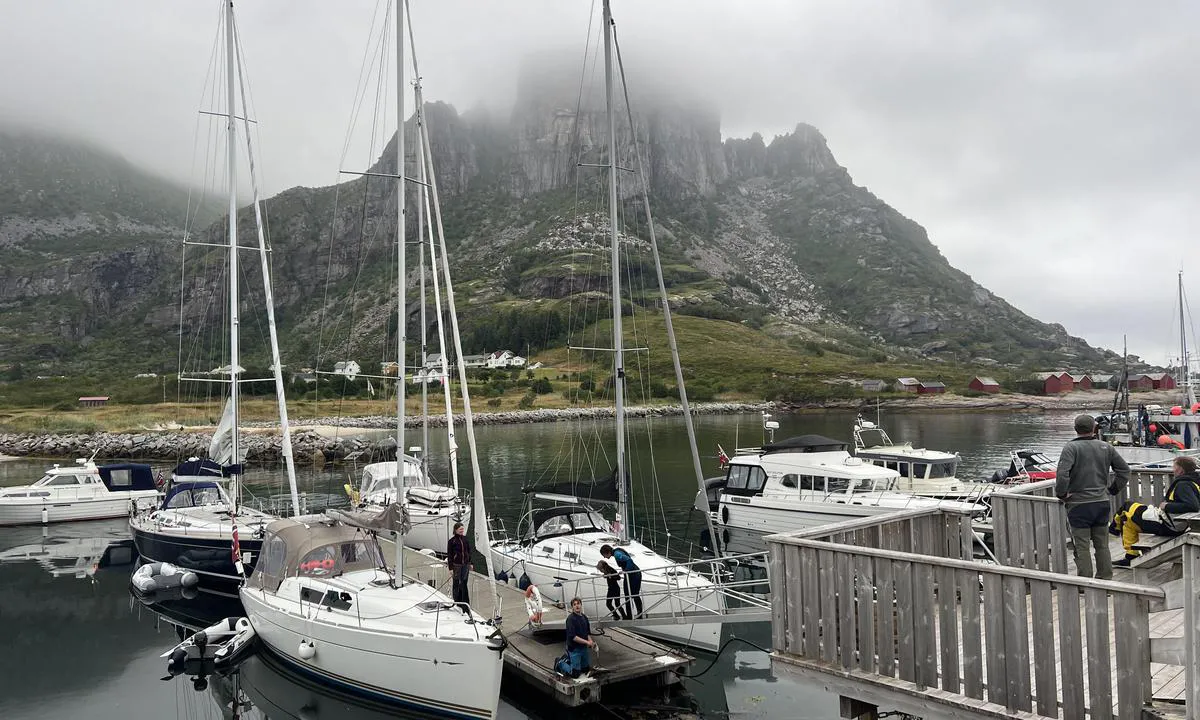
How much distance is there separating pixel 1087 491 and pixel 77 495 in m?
47.1

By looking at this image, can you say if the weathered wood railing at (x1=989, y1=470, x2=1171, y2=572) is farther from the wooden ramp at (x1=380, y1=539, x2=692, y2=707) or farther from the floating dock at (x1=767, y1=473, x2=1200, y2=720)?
the wooden ramp at (x1=380, y1=539, x2=692, y2=707)

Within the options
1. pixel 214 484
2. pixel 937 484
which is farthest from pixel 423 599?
pixel 937 484

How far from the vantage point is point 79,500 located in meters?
40.4

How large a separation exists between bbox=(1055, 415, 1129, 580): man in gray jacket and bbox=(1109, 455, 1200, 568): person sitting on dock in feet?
4.26

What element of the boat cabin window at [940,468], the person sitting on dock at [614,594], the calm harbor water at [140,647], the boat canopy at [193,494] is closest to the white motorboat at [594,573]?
the person sitting on dock at [614,594]

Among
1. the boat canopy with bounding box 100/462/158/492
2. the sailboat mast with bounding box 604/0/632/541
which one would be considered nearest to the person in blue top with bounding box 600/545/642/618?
the sailboat mast with bounding box 604/0/632/541

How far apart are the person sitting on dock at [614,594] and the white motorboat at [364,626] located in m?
2.89

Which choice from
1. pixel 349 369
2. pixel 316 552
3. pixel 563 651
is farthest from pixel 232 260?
pixel 349 369

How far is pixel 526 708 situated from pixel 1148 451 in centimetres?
3352

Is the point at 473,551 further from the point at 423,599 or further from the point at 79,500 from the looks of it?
the point at 79,500

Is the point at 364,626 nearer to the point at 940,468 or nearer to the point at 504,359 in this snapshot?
the point at 940,468

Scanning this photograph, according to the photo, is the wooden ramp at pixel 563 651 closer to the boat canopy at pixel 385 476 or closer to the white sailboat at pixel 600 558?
the white sailboat at pixel 600 558

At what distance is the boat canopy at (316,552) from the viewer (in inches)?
718

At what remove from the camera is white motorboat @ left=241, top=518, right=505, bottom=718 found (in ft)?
47.5
